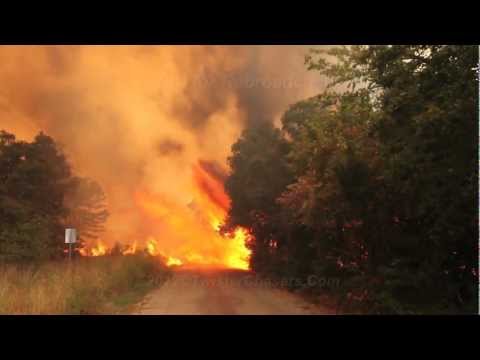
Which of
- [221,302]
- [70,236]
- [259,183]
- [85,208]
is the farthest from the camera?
[85,208]

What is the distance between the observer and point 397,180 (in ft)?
44.0

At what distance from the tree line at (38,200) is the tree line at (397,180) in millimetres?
21867

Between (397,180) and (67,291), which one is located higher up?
(397,180)

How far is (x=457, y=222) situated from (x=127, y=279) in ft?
55.7

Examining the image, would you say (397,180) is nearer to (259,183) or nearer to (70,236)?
(70,236)

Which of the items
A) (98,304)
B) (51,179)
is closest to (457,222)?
(98,304)

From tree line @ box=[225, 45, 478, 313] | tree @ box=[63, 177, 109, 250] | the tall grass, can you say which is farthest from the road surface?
tree @ box=[63, 177, 109, 250]

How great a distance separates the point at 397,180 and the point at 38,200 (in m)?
31.5

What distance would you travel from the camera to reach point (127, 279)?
2375 centimetres

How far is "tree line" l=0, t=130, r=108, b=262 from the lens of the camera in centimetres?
3250

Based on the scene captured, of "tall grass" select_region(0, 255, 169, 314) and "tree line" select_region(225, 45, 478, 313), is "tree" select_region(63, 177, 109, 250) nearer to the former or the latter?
"tall grass" select_region(0, 255, 169, 314)

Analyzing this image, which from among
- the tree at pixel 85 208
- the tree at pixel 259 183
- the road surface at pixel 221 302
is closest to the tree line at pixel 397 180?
the road surface at pixel 221 302

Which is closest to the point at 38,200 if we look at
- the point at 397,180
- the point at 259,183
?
the point at 259,183

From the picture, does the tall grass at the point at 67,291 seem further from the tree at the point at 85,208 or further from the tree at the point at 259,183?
the tree at the point at 85,208
